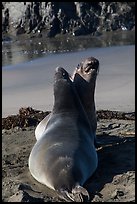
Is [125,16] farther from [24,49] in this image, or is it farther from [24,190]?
[24,190]

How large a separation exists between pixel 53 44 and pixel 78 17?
9.31 feet

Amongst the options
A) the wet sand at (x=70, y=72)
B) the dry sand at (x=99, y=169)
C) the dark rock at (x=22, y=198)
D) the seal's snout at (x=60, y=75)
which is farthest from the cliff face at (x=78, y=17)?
the dark rock at (x=22, y=198)

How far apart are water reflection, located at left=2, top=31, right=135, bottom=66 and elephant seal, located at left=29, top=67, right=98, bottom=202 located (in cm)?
929

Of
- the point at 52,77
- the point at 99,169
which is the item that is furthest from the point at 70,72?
the point at 99,169

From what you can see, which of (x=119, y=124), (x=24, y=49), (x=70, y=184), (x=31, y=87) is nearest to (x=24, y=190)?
(x=70, y=184)

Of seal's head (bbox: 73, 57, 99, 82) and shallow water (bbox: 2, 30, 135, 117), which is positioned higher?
seal's head (bbox: 73, 57, 99, 82)

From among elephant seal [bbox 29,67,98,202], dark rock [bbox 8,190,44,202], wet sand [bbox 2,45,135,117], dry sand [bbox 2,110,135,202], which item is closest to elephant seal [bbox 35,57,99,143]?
elephant seal [bbox 29,67,98,202]

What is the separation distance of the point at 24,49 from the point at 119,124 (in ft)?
38.2

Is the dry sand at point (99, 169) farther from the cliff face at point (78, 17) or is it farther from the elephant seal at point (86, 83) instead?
the cliff face at point (78, 17)

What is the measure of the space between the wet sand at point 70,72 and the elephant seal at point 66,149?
2764 millimetres

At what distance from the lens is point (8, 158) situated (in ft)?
20.5

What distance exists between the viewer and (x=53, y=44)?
19.6 metres

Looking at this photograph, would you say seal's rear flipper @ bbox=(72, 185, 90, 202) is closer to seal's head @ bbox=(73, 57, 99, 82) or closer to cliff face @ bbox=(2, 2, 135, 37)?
seal's head @ bbox=(73, 57, 99, 82)

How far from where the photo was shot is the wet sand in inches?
368
